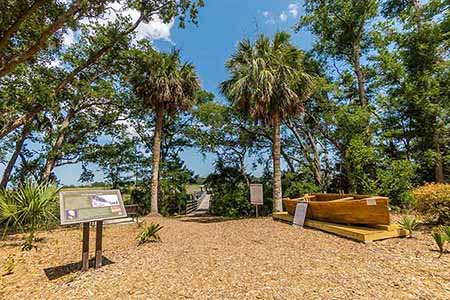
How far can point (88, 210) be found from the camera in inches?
167

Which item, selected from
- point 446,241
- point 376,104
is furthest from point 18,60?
point 376,104

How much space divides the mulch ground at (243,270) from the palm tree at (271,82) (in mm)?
4792

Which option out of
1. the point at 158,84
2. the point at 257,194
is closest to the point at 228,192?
the point at 257,194

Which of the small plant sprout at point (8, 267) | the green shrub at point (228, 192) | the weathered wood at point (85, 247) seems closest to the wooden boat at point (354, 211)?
the weathered wood at point (85, 247)

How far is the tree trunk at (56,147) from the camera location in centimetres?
1212

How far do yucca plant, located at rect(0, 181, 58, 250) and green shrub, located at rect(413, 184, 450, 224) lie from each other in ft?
28.5

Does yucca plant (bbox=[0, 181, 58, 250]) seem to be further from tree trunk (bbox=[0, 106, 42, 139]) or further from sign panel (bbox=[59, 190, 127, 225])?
tree trunk (bbox=[0, 106, 42, 139])

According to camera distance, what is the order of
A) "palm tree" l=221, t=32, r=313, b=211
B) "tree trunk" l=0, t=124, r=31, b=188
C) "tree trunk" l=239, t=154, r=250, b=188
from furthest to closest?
"tree trunk" l=239, t=154, r=250, b=188 → "tree trunk" l=0, t=124, r=31, b=188 → "palm tree" l=221, t=32, r=313, b=211

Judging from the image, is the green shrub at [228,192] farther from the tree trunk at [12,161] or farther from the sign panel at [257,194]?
the tree trunk at [12,161]

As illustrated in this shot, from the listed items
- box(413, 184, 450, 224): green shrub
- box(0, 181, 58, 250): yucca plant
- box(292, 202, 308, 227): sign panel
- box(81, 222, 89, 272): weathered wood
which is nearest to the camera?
box(81, 222, 89, 272): weathered wood

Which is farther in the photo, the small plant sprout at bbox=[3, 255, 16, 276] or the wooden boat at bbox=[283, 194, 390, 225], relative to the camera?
the wooden boat at bbox=[283, 194, 390, 225]

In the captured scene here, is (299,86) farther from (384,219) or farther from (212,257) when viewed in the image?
(212,257)

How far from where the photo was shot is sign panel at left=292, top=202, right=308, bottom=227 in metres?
7.04

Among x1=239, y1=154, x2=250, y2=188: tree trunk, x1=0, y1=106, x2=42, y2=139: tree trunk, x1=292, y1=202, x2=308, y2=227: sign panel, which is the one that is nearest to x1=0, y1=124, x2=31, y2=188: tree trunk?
x1=0, y1=106, x2=42, y2=139: tree trunk
